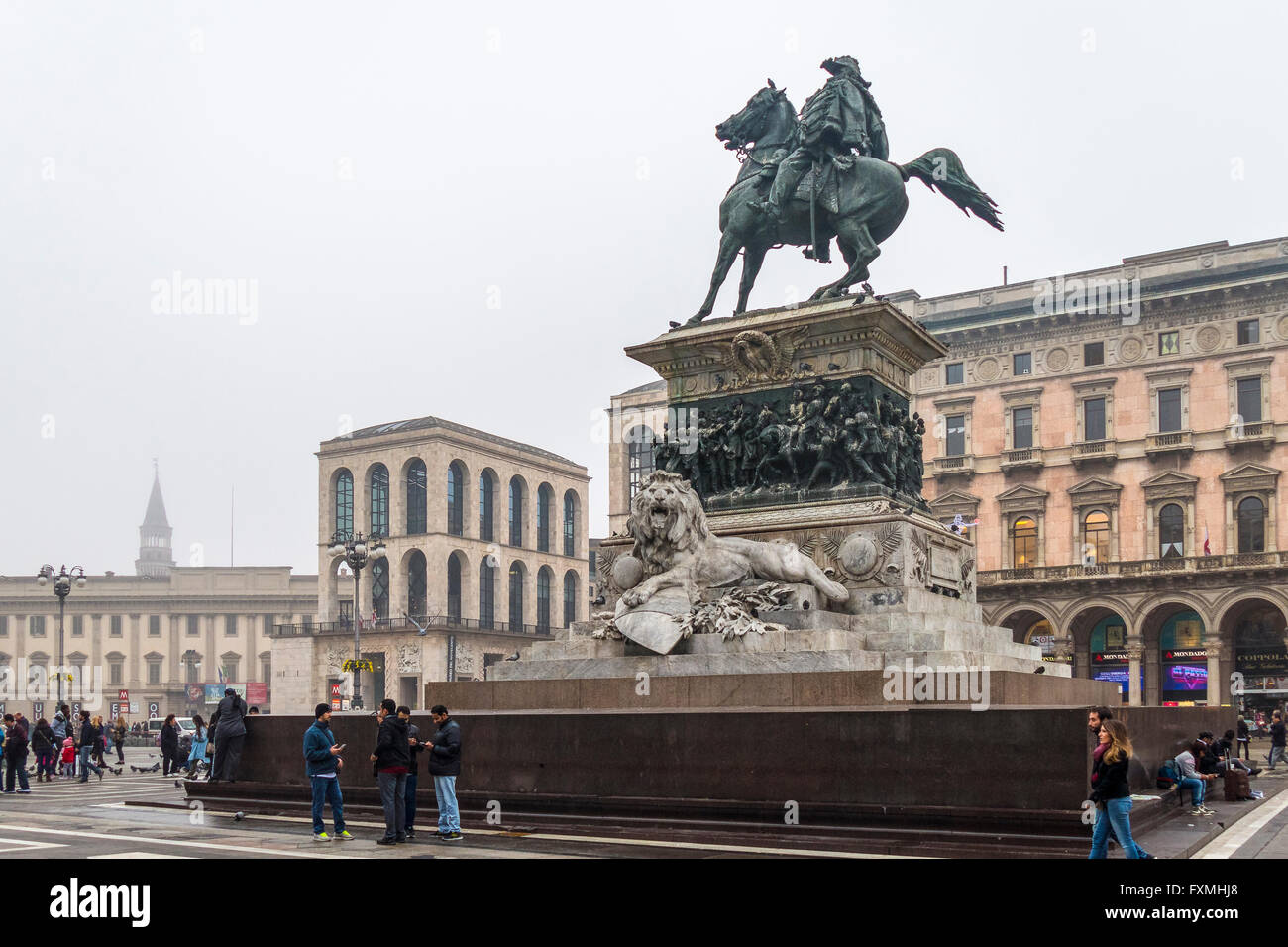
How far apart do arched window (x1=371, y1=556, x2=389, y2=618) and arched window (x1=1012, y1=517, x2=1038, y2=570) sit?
48.7m

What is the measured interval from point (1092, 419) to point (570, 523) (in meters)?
55.3

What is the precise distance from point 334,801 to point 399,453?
8771cm

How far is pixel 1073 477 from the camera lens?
66938 mm

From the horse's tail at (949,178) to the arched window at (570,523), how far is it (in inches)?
3744

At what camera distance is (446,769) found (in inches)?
549

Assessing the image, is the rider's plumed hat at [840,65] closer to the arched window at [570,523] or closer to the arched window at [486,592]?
the arched window at [486,592]

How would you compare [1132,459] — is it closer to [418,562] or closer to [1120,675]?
[1120,675]

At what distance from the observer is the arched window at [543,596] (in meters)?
111

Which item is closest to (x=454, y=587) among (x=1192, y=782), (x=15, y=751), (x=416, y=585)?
(x=416, y=585)

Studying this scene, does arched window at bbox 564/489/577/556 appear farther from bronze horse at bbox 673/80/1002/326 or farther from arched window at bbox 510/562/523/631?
bronze horse at bbox 673/80/1002/326

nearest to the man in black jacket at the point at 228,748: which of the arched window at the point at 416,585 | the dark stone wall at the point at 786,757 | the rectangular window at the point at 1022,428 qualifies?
the dark stone wall at the point at 786,757
